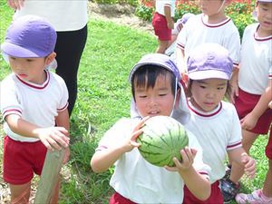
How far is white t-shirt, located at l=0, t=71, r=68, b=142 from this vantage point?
9.16ft

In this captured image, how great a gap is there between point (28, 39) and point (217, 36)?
1585 mm

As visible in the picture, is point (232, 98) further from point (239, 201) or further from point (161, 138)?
point (161, 138)

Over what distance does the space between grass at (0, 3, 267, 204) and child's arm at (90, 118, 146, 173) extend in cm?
150

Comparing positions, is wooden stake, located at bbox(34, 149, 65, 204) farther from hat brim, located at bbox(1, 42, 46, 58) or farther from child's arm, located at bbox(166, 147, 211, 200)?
hat brim, located at bbox(1, 42, 46, 58)

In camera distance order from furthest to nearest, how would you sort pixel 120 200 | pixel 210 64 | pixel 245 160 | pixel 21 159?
pixel 21 159
pixel 210 64
pixel 245 160
pixel 120 200

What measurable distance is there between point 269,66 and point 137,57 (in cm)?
381

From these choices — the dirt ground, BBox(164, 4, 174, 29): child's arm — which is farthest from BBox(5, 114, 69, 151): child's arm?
→ the dirt ground

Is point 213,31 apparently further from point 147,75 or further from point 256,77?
point 147,75

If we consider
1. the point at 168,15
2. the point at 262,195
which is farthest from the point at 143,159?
the point at 168,15

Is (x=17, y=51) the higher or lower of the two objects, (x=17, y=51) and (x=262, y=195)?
the higher

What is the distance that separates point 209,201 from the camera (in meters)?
2.88

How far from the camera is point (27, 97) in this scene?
289 centimetres

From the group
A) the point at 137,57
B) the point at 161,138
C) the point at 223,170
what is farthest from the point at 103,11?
the point at 161,138

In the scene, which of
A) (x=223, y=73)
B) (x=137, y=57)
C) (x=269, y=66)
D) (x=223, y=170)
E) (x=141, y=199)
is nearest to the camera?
(x=141, y=199)
